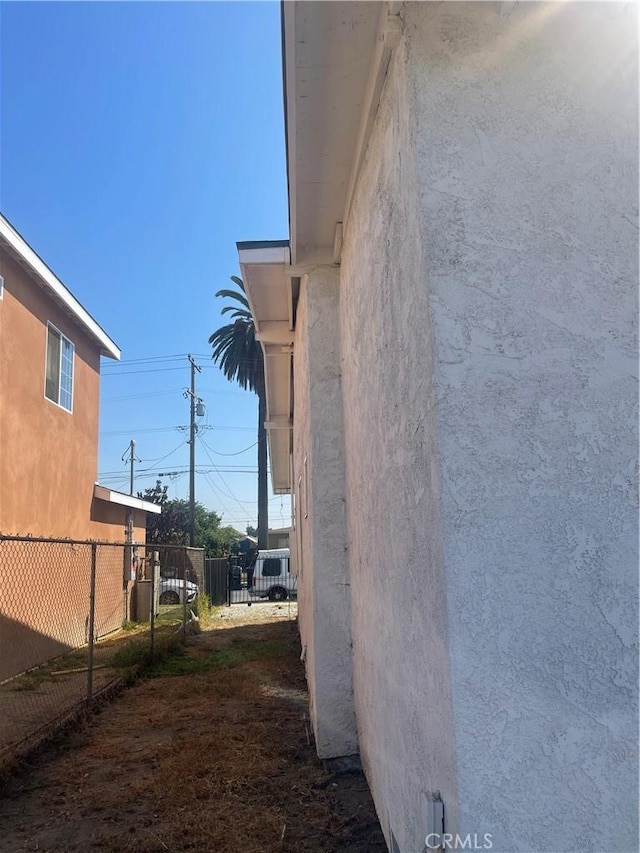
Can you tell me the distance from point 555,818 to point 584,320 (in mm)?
1648

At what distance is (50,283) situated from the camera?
1072 centimetres

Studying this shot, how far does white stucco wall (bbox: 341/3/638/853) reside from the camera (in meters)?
1.98

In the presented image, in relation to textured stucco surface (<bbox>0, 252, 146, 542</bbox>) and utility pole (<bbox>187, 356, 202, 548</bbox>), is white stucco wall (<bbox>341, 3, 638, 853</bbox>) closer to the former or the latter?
textured stucco surface (<bbox>0, 252, 146, 542</bbox>)

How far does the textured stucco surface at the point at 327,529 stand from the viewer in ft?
15.1

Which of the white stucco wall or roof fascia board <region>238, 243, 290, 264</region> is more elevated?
roof fascia board <region>238, 243, 290, 264</region>

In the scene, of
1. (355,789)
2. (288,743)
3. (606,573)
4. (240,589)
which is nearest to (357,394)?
(606,573)

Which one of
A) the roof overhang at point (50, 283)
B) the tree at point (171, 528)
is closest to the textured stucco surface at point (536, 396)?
the roof overhang at point (50, 283)

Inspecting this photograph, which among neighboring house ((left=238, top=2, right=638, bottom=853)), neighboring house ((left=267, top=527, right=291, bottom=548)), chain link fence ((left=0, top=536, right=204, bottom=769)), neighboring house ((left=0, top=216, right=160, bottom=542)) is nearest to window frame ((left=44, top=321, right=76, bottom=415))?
neighboring house ((left=0, top=216, right=160, bottom=542))

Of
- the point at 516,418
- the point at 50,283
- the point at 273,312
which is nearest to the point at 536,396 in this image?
the point at 516,418

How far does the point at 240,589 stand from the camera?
24656 mm

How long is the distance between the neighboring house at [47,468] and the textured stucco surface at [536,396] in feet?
25.1

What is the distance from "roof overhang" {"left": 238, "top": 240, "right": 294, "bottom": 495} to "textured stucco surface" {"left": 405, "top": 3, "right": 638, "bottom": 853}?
113 inches

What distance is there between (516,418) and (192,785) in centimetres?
369

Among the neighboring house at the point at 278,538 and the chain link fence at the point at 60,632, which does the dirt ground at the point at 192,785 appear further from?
the neighboring house at the point at 278,538
